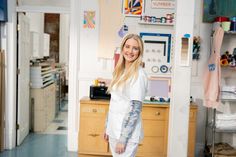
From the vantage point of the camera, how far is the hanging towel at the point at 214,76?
334cm

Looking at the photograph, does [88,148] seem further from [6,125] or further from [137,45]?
[137,45]

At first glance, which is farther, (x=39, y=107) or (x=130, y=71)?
(x=39, y=107)

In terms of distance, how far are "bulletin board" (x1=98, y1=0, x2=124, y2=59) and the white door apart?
4.10ft

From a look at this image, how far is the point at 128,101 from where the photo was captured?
1.98 m

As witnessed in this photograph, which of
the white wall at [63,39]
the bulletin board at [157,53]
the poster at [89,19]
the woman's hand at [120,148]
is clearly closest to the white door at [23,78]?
the poster at [89,19]

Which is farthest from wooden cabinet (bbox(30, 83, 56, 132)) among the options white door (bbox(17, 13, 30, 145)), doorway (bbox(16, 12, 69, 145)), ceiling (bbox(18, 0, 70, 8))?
ceiling (bbox(18, 0, 70, 8))

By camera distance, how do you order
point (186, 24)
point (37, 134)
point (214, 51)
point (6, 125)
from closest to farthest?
point (186, 24), point (214, 51), point (6, 125), point (37, 134)

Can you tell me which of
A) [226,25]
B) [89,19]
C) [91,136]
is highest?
[89,19]

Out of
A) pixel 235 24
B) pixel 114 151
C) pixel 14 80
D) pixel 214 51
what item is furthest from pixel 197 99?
pixel 14 80

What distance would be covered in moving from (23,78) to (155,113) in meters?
2.22

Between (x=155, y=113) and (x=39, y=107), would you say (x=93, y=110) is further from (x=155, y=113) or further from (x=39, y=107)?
(x=39, y=107)

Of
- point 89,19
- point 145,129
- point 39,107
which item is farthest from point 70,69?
point 145,129

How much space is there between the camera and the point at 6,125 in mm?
3951

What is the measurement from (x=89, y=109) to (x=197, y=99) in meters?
1.62
